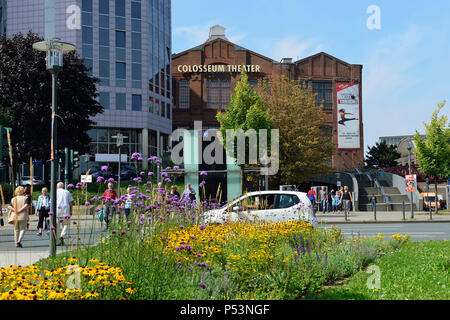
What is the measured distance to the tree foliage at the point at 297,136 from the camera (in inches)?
1421

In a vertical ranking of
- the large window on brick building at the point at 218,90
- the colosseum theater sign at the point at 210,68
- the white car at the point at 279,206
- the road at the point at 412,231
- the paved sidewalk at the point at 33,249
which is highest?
the colosseum theater sign at the point at 210,68

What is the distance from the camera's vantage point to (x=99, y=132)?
5581cm

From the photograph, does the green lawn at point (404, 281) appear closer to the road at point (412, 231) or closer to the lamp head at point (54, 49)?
the road at point (412, 231)

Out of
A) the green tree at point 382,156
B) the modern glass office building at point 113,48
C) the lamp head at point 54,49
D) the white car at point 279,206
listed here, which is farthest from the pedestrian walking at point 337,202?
the green tree at point 382,156

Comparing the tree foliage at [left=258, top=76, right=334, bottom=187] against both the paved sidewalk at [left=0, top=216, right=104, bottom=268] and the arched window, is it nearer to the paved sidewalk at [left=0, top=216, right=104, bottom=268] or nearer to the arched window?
the paved sidewalk at [left=0, top=216, right=104, bottom=268]

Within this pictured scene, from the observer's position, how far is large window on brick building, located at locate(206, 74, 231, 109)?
210 feet

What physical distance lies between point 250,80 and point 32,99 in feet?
110

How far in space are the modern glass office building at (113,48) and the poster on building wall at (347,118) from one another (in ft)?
79.1

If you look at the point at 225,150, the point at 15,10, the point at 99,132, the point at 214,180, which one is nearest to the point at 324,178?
the point at 225,150

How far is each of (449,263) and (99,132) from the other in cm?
5146

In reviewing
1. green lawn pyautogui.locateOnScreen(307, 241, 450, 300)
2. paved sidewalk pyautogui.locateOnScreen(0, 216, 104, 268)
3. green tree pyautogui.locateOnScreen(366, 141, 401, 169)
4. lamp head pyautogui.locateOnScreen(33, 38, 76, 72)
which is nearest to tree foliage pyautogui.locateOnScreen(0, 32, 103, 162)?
paved sidewalk pyautogui.locateOnScreen(0, 216, 104, 268)

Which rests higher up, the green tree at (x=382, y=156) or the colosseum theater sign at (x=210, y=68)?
the colosseum theater sign at (x=210, y=68)

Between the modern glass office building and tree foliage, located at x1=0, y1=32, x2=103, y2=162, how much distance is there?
15.3 metres
